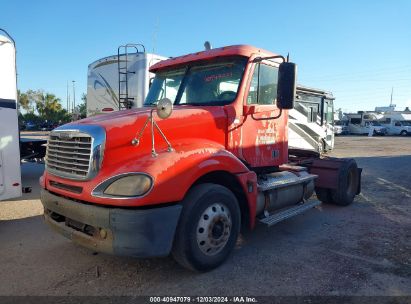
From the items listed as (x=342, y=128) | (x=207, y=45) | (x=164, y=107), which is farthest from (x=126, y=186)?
(x=342, y=128)

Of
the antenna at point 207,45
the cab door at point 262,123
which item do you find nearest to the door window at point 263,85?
the cab door at point 262,123

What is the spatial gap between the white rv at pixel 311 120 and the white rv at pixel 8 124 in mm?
7983

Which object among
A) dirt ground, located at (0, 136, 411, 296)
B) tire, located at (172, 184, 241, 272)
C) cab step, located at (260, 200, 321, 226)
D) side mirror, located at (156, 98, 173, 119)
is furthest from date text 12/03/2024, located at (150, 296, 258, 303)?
side mirror, located at (156, 98, 173, 119)

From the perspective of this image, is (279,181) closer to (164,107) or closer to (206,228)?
(206,228)

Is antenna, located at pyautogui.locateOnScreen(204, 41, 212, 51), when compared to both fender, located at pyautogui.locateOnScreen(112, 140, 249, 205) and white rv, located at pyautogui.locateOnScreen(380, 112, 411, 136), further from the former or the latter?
white rv, located at pyautogui.locateOnScreen(380, 112, 411, 136)

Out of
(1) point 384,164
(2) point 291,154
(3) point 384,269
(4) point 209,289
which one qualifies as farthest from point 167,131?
(1) point 384,164

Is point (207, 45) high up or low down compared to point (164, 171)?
up

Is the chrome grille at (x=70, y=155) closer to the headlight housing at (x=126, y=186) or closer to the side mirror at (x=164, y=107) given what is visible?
the headlight housing at (x=126, y=186)

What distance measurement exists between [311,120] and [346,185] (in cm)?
613

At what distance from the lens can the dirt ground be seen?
3.65 metres

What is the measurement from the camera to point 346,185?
24.2ft

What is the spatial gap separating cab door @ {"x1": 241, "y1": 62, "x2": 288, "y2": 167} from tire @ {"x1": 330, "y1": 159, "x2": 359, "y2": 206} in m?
2.26

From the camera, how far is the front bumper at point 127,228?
130 inches

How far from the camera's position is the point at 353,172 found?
768 cm
